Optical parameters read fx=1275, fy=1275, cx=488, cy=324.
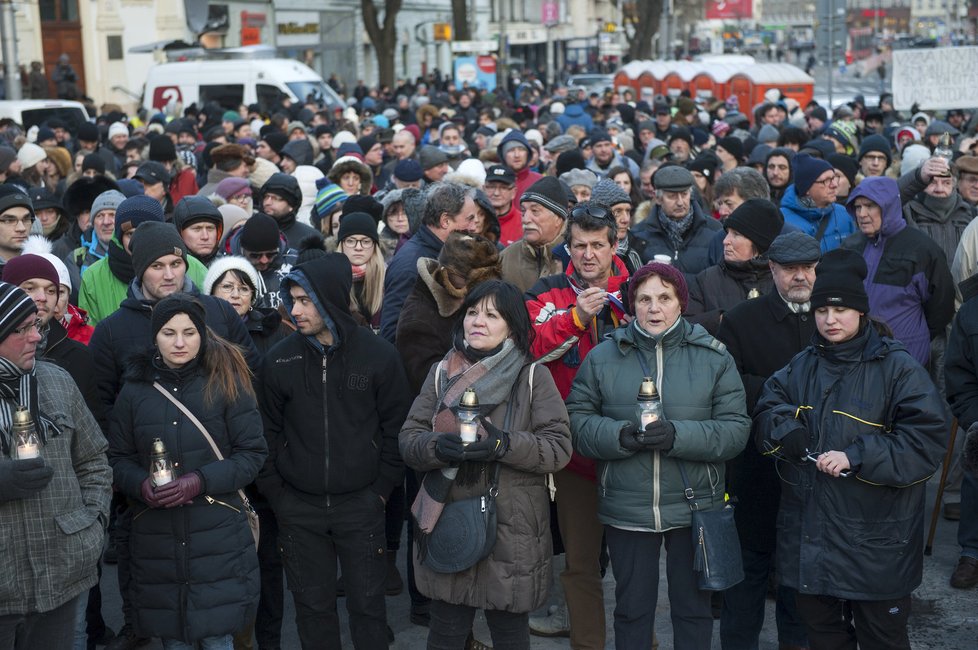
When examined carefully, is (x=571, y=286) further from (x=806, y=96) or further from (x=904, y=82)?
(x=806, y=96)

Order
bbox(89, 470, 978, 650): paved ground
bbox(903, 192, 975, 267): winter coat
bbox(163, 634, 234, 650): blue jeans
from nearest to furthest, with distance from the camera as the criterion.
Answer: bbox(163, 634, 234, 650): blue jeans
bbox(89, 470, 978, 650): paved ground
bbox(903, 192, 975, 267): winter coat

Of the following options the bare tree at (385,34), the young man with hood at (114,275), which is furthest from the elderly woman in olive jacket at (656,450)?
the bare tree at (385,34)

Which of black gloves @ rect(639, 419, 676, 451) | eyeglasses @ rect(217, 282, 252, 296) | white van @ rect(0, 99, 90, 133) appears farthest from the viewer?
white van @ rect(0, 99, 90, 133)

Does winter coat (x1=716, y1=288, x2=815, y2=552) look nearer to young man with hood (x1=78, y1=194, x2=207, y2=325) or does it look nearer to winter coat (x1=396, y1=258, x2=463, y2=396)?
winter coat (x1=396, y1=258, x2=463, y2=396)

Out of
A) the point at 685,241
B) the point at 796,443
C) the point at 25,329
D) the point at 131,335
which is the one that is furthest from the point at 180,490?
the point at 685,241

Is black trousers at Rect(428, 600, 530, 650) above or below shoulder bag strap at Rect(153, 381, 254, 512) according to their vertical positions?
below

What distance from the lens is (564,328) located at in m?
5.43

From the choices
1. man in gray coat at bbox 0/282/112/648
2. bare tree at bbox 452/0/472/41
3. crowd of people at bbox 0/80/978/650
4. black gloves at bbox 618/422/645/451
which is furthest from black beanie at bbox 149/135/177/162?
bare tree at bbox 452/0/472/41

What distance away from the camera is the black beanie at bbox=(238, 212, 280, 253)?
277 inches

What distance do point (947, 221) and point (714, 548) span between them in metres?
4.26

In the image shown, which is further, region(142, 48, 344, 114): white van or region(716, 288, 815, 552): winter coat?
Result: region(142, 48, 344, 114): white van

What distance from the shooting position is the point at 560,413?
5.05 meters

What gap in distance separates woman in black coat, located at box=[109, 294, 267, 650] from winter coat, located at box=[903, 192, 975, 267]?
5105 millimetres

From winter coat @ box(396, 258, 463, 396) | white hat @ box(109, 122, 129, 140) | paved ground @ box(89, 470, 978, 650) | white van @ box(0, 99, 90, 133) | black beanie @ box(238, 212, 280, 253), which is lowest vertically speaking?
paved ground @ box(89, 470, 978, 650)
